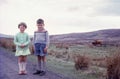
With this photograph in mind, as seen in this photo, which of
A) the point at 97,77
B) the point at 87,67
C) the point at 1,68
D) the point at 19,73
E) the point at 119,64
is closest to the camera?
the point at 119,64

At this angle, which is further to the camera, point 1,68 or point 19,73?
point 1,68

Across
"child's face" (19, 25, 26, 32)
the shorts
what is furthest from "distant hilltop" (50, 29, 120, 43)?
"child's face" (19, 25, 26, 32)

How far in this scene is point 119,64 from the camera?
498 inches

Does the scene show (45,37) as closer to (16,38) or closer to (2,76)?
(16,38)

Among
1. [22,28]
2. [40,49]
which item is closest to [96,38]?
[40,49]

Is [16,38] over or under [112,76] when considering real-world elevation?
over

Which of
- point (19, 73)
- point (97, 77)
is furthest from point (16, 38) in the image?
point (97, 77)

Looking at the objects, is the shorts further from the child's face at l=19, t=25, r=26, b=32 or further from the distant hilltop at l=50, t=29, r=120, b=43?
the distant hilltop at l=50, t=29, r=120, b=43

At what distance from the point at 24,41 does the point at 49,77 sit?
1.54 m

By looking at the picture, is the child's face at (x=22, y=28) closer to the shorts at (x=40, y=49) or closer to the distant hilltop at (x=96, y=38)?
the shorts at (x=40, y=49)

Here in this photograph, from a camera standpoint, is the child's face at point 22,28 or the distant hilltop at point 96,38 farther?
the distant hilltop at point 96,38

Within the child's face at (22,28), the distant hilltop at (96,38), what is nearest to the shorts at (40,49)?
the child's face at (22,28)

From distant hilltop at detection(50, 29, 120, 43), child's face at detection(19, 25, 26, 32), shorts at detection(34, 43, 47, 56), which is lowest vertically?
shorts at detection(34, 43, 47, 56)

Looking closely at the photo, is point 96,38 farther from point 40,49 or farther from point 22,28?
point 22,28
